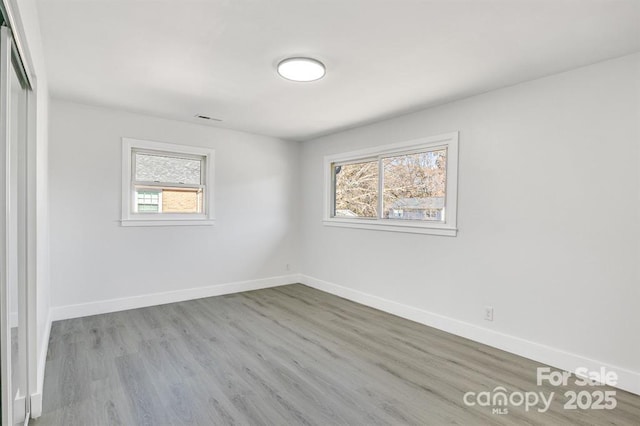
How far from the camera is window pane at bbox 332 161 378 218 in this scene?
181 inches

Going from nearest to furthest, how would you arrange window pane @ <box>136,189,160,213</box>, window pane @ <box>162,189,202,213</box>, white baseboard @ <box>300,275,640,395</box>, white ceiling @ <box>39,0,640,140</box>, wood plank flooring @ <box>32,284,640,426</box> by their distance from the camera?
white ceiling @ <box>39,0,640,140</box> < wood plank flooring @ <box>32,284,640,426</box> < white baseboard @ <box>300,275,640,395</box> < window pane @ <box>136,189,160,213</box> < window pane @ <box>162,189,202,213</box>

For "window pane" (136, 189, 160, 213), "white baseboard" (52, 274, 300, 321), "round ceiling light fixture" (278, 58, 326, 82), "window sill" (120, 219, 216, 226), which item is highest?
"round ceiling light fixture" (278, 58, 326, 82)

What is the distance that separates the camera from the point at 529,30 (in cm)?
213

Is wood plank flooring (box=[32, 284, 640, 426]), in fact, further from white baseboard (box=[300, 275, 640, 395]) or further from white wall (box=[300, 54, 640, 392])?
white wall (box=[300, 54, 640, 392])

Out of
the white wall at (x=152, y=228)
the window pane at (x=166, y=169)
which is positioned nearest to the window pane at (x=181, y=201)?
the window pane at (x=166, y=169)

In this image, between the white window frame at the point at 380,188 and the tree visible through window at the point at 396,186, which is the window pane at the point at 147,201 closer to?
the white window frame at the point at 380,188

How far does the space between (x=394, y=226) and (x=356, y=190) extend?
0.95 meters

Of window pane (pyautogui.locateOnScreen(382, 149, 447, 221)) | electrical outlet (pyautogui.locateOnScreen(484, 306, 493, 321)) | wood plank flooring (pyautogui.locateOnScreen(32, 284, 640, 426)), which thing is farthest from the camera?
window pane (pyautogui.locateOnScreen(382, 149, 447, 221))

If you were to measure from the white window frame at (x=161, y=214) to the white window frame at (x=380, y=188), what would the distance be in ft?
5.71

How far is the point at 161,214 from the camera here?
174 inches

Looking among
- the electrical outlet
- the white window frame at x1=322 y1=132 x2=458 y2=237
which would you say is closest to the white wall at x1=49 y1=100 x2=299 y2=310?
the white window frame at x1=322 y1=132 x2=458 y2=237

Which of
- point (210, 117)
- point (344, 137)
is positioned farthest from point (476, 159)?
point (210, 117)

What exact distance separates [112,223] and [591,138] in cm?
493

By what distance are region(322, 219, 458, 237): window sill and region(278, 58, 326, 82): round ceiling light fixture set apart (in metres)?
2.02
